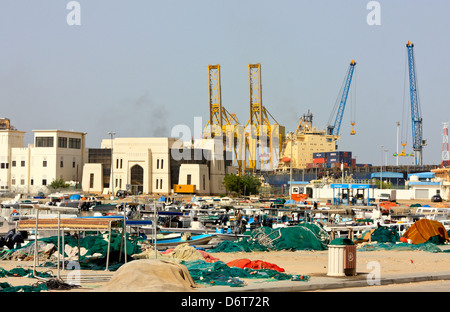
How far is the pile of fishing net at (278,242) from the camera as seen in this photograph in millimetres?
29422

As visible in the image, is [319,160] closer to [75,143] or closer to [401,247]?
[75,143]

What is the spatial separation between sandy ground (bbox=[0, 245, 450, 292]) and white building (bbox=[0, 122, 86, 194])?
70.7 metres

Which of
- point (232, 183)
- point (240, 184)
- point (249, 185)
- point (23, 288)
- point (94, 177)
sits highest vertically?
point (94, 177)

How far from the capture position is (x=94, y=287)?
16625 millimetres

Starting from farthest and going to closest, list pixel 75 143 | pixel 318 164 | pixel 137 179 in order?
pixel 318 164 < pixel 75 143 < pixel 137 179

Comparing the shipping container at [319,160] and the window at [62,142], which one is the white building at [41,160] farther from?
the shipping container at [319,160]

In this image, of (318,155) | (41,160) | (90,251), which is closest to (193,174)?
(41,160)

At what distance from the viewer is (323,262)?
2455 cm

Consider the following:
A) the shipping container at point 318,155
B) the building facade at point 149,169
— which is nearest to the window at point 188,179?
the building facade at point 149,169

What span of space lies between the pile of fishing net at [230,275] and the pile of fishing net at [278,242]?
877 centimetres

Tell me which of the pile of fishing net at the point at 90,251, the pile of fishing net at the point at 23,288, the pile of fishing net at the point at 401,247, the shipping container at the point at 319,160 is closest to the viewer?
the pile of fishing net at the point at 23,288

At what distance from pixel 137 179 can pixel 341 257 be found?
78561 mm
